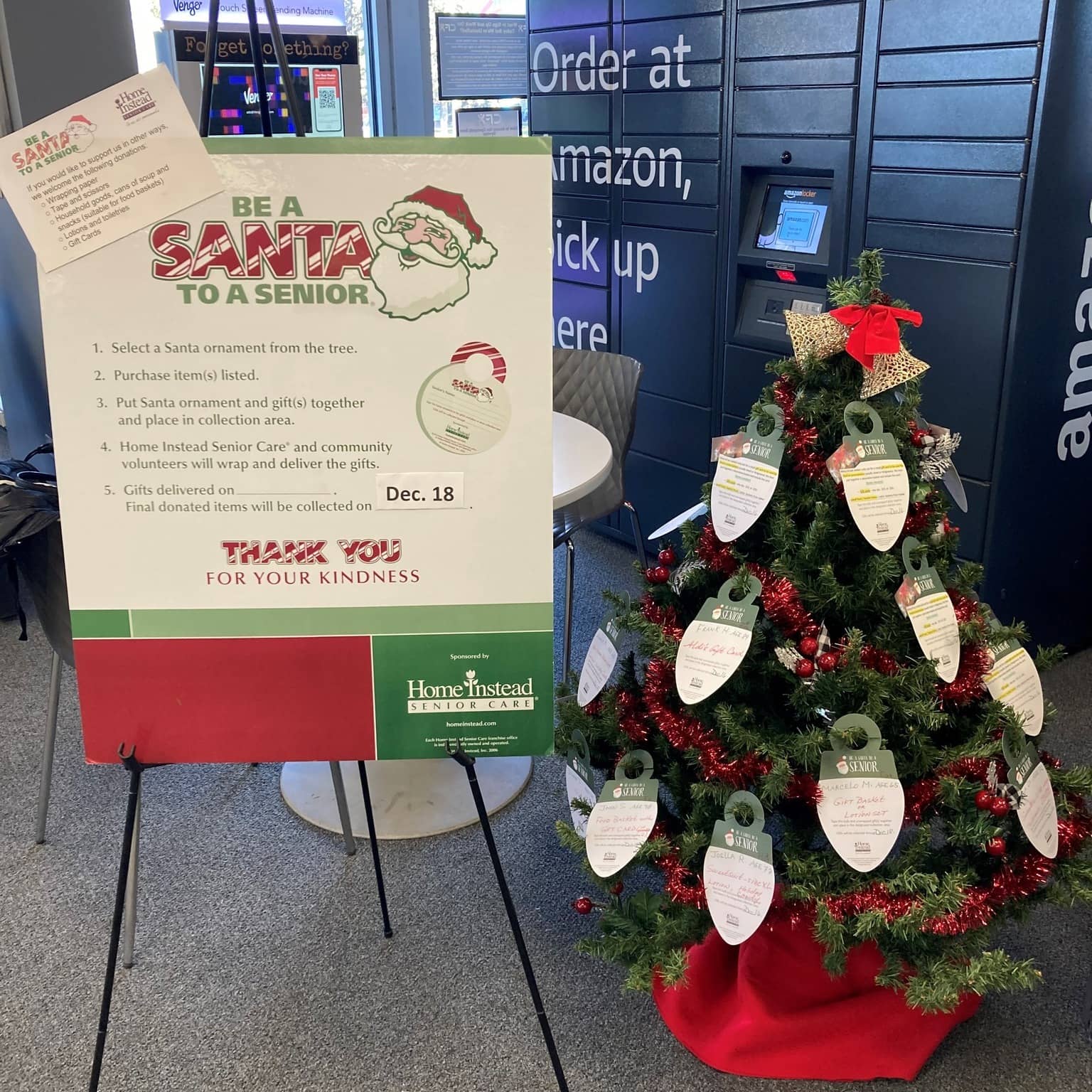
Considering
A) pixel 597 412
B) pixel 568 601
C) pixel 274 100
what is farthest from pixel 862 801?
pixel 274 100

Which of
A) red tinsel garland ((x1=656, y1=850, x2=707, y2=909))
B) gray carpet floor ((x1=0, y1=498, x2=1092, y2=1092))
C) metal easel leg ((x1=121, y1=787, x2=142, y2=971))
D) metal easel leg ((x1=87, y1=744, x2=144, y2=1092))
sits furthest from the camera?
metal easel leg ((x1=121, y1=787, x2=142, y2=971))

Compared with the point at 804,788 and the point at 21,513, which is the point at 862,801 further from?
the point at 21,513

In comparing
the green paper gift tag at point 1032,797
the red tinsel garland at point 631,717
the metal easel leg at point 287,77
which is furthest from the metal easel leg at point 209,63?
the green paper gift tag at point 1032,797

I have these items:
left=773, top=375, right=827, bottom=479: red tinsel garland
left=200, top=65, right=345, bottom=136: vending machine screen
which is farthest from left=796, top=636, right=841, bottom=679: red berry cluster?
left=200, top=65, right=345, bottom=136: vending machine screen

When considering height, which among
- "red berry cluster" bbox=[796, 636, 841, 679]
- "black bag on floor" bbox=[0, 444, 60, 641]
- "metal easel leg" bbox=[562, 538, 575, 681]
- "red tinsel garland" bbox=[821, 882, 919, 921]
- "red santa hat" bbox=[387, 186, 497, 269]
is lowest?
"metal easel leg" bbox=[562, 538, 575, 681]

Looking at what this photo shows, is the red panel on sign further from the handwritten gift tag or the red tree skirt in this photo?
the red tree skirt

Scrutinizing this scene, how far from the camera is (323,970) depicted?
1972mm

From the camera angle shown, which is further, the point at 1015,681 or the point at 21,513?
the point at 21,513

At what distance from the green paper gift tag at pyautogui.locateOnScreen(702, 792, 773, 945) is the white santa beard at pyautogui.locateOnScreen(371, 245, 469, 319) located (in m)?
0.83

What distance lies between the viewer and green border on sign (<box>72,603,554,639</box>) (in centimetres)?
132

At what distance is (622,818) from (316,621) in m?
0.62

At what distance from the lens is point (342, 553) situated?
4.27ft

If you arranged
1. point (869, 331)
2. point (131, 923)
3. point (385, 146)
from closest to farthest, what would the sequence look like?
point (385, 146), point (869, 331), point (131, 923)

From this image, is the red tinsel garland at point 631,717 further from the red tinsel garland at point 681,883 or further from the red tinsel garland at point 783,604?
the red tinsel garland at point 783,604
